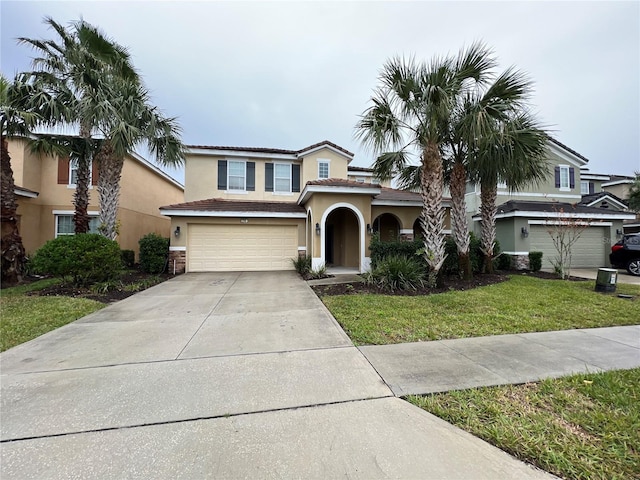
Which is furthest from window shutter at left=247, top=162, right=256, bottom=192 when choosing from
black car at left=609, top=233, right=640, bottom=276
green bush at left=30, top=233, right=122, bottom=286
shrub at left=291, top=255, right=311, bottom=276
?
black car at left=609, top=233, right=640, bottom=276

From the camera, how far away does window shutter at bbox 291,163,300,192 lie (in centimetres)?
1535

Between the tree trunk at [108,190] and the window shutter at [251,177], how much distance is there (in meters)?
6.06

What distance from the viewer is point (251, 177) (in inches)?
587

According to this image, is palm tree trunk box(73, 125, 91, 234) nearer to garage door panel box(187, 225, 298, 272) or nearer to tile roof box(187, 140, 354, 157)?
garage door panel box(187, 225, 298, 272)

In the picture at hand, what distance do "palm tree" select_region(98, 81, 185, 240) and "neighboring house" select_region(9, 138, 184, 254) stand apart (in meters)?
3.51

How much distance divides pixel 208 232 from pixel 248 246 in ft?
6.64

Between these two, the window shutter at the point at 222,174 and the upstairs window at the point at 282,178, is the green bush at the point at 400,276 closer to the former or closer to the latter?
the upstairs window at the point at 282,178

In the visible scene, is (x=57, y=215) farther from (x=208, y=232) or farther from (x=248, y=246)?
(x=248, y=246)

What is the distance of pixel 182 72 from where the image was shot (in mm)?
12648

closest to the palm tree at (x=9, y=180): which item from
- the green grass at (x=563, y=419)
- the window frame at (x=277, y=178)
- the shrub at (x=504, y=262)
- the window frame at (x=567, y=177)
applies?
the window frame at (x=277, y=178)

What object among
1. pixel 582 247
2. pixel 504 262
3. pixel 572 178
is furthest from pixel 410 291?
pixel 572 178

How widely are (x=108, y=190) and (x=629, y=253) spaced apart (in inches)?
828

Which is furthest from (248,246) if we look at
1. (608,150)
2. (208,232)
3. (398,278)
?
(608,150)

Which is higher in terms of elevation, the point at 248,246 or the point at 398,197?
the point at 398,197
